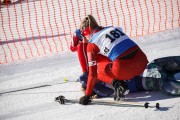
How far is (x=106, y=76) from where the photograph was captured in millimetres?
4551

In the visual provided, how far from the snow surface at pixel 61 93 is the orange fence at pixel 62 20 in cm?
78

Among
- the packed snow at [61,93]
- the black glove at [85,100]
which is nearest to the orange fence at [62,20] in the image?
the packed snow at [61,93]

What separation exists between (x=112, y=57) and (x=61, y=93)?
4.59 ft

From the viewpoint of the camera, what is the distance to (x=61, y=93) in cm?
529

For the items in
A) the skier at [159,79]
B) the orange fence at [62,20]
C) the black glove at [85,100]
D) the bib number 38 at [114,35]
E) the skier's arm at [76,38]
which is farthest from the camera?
the orange fence at [62,20]

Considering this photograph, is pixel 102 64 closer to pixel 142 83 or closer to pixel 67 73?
pixel 142 83

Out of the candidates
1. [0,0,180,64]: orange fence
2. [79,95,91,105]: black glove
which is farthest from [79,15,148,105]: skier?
[0,0,180,64]: orange fence

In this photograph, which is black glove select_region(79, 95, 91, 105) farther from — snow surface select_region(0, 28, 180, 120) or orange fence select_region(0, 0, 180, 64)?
orange fence select_region(0, 0, 180, 64)

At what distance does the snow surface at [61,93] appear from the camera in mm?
4270

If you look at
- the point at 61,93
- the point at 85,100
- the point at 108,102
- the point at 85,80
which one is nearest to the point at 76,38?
the point at 85,80

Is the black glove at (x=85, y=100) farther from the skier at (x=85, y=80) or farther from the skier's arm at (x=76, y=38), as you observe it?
the skier's arm at (x=76, y=38)

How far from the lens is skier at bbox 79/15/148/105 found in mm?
4258

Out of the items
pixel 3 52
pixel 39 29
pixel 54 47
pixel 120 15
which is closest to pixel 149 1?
pixel 120 15

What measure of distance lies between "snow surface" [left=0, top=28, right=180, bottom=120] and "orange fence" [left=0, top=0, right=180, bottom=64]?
0.78 metres
